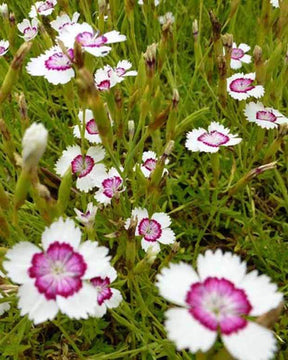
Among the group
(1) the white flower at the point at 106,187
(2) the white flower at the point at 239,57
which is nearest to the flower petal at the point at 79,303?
(1) the white flower at the point at 106,187

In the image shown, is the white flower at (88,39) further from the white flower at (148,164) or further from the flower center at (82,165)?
the white flower at (148,164)

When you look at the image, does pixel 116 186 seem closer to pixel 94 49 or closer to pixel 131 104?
pixel 131 104

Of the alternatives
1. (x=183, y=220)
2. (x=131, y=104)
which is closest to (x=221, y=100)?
(x=131, y=104)

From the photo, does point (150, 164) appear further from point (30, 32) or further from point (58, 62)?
point (30, 32)

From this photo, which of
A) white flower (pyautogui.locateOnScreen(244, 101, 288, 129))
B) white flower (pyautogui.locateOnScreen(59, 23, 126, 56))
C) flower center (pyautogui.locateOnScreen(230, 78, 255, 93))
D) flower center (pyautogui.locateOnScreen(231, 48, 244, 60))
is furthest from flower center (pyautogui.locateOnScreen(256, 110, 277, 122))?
white flower (pyautogui.locateOnScreen(59, 23, 126, 56))

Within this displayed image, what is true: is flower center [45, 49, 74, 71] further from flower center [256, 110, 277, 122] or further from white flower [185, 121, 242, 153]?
flower center [256, 110, 277, 122]

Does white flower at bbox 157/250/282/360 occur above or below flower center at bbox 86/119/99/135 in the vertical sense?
above
